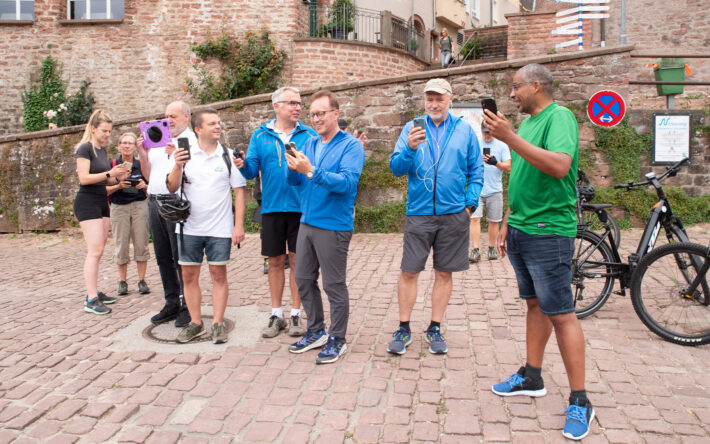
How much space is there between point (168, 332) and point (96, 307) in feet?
3.86

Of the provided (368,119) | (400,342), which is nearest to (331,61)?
(368,119)

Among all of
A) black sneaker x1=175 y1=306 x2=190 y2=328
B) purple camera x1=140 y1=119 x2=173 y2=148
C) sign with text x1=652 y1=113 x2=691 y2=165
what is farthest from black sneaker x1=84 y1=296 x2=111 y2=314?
sign with text x1=652 y1=113 x2=691 y2=165

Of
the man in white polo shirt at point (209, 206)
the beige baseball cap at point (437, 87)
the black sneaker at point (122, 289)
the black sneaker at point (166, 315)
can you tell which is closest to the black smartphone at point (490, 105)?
the beige baseball cap at point (437, 87)

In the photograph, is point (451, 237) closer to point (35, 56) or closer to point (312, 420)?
point (312, 420)

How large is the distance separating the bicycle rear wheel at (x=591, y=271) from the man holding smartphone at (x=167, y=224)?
3560 mm

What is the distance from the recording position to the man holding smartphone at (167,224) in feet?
15.0

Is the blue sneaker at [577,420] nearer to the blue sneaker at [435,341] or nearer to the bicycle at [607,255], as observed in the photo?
the blue sneaker at [435,341]

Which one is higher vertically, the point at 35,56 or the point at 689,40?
the point at 689,40

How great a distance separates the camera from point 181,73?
16547 mm

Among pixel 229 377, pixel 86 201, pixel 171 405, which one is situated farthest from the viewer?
pixel 86 201

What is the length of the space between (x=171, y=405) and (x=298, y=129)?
2.37 meters

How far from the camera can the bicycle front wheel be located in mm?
4383

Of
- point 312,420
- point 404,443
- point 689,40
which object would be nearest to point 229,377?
point 312,420

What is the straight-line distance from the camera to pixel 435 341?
13.8 ft
